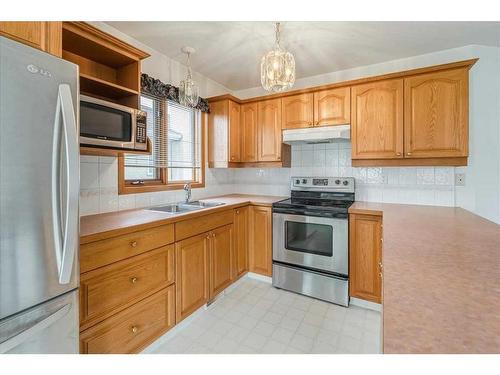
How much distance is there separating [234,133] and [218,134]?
0.20 meters

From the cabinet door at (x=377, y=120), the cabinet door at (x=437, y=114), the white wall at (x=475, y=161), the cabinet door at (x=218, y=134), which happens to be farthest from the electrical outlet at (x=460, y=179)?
the cabinet door at (x=218, y=134)

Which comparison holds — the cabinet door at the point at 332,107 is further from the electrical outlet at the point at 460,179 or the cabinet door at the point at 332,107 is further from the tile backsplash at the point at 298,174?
the electrical outlet at the point at 460,179

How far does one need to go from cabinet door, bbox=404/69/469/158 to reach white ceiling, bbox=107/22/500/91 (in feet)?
1.08

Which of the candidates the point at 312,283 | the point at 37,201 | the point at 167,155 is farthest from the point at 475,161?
the point at 37,201

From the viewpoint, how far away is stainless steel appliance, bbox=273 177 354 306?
2246 mm

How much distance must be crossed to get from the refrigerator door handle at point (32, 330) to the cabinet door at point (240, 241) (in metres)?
1.64

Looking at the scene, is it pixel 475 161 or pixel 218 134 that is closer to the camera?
pixel 475 161

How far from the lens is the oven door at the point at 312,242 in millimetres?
2244

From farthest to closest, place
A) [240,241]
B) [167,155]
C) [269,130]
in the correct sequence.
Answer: [269,130], [240,241], [167,155]

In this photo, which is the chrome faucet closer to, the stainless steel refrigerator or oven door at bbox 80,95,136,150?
oven door at bbox 80,95,136,150

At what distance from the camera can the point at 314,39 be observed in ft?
6.89

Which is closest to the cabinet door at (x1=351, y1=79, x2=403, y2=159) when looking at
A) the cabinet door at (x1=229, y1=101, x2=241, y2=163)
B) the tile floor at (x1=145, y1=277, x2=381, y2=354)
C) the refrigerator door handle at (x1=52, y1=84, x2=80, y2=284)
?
the cabinet door at (x1=229, y1=101, x2=241, y2=163)

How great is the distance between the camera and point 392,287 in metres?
0.69

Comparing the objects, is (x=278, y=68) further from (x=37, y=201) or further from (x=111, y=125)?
(x=37, y=201)
